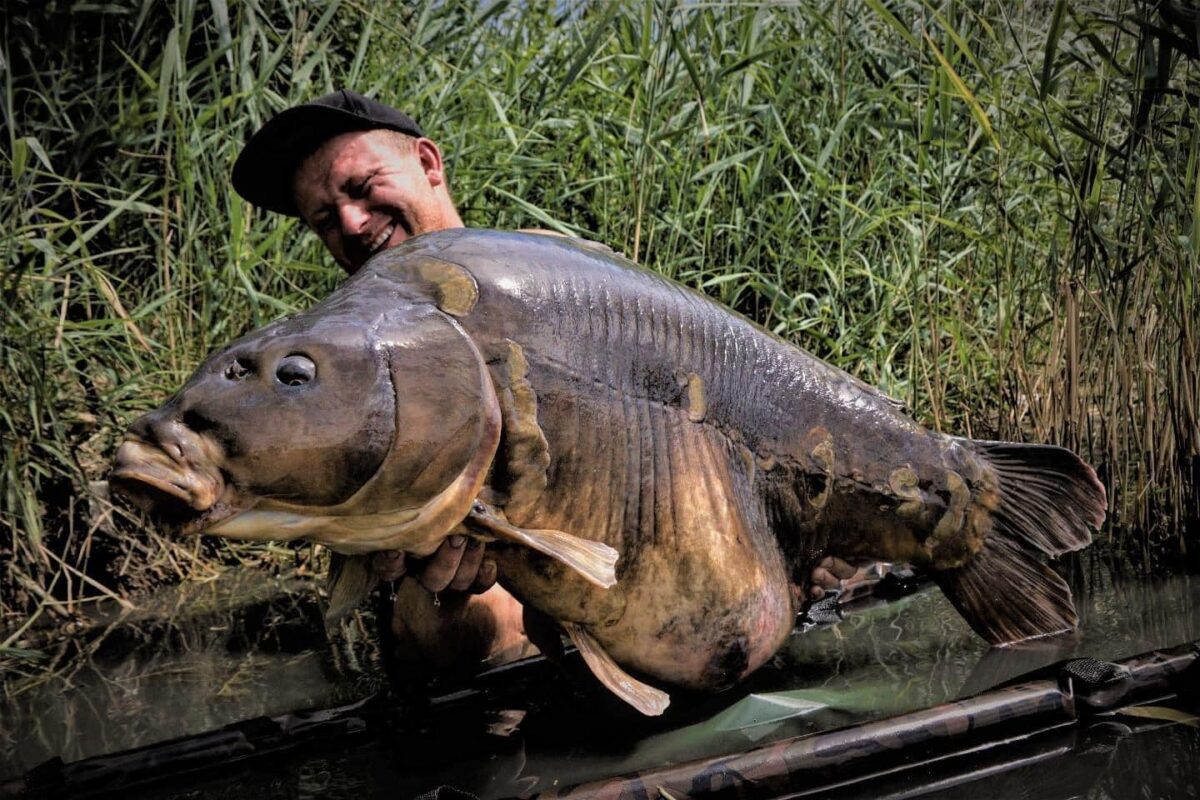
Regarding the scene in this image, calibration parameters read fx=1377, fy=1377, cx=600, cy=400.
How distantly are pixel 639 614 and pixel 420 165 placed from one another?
4.67 ft

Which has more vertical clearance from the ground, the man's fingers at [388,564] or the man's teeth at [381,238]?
the man's teeth at [381,238]

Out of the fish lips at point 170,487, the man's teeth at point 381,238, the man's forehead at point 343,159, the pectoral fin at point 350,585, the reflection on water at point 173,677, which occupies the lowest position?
the reflection on water at point 173,677

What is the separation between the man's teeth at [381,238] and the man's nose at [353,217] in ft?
0.14

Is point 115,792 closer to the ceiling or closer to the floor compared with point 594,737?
closer to the floor

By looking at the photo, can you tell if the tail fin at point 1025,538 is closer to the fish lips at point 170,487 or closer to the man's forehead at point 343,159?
the fish lips at point 170,487

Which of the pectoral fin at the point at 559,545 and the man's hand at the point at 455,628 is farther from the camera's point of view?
the man's hand at the point at 455,628

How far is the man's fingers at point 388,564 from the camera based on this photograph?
211cm

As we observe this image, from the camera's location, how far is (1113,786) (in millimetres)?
2006

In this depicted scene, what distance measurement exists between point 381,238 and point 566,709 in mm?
1174

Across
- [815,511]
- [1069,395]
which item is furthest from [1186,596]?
[815,511]

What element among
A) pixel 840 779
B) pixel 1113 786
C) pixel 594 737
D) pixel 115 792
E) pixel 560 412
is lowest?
pixel 115 792

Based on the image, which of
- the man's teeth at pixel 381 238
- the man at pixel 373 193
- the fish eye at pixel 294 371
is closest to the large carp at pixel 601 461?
the fish eye at pixel 294 371

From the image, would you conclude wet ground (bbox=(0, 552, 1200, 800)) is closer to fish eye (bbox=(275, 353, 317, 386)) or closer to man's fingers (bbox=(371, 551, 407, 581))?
man's fingers (bbox=(371, 551, 407, 581))

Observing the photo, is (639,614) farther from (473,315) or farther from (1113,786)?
(1113,786)
